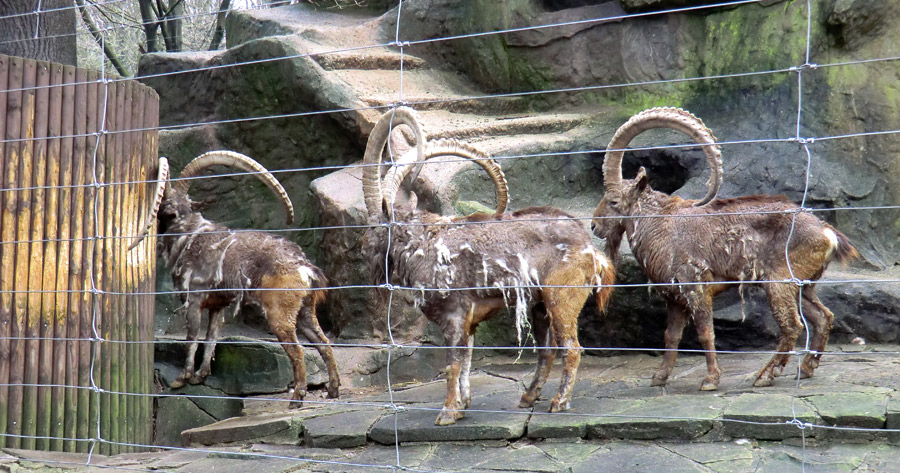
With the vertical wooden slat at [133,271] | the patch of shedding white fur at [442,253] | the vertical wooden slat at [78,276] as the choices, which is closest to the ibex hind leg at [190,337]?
the vertical wooden slat at [133,271]

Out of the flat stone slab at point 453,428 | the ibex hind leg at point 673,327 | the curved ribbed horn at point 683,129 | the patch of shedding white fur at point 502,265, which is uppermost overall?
the curved ribbed horn at point 683,129

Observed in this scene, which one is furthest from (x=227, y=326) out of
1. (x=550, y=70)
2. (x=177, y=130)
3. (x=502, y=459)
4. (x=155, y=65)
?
(x=502, y=459)

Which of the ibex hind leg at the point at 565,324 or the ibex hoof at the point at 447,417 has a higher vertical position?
the ibex hind leg at the point at 565,324

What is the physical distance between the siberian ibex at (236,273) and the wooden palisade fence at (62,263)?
58 cm

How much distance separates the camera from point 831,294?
23.9 ft

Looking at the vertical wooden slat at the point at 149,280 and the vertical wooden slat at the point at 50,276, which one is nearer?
the vertical wooden slat at the point at 50,276

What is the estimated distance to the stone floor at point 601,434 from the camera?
4.93m

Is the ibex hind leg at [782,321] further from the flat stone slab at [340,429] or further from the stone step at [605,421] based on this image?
the flat stone slab at [340,429]

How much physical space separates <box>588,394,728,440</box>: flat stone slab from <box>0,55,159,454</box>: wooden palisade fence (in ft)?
9.49

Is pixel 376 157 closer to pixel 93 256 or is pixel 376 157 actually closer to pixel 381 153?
pixel 381 153

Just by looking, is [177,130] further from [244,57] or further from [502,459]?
[502,459]

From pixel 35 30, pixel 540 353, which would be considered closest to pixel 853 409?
pixel 540 353

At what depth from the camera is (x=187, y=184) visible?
8266 millimetres

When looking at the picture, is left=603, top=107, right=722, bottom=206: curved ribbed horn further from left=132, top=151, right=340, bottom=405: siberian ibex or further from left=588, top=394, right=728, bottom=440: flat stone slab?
Answer: left=132, top=151, right=340, bottom=405: siberian ibex
